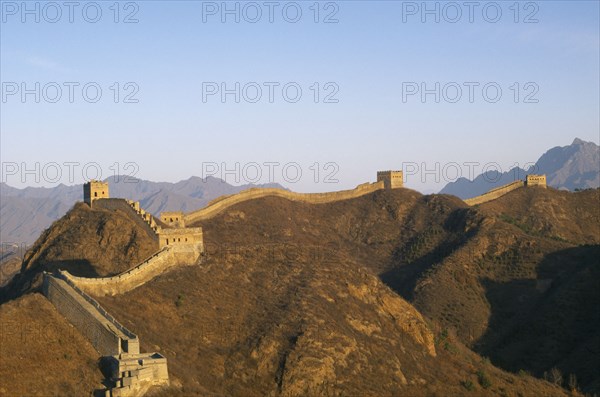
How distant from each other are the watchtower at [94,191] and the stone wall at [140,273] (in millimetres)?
19184

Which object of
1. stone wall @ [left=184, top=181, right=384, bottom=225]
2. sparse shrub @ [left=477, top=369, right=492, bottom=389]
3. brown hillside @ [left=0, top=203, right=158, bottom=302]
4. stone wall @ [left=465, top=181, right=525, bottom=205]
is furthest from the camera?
stone wall @ [left=465, top=181, right=525, bottom=205]

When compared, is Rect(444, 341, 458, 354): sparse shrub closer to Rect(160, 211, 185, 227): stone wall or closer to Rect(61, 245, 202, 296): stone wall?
Rect(61, 245, 202, 296): stone wall

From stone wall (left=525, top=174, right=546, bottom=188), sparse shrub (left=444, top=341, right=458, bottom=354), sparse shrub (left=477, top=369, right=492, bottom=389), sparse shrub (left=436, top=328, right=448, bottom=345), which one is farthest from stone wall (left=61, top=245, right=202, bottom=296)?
stone wall (left=525, top=174, right=546, bottom=188)

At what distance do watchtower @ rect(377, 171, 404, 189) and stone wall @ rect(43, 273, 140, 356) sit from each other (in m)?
72.6

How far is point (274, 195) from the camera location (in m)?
112

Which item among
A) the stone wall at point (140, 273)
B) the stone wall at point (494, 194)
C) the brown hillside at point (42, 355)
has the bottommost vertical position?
the brown hillside at point (42, 355)

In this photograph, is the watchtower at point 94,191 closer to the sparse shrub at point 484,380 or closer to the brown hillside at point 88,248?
the brown hillside at point 88,248

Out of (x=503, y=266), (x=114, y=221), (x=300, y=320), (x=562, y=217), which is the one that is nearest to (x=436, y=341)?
(x=300, y=320)

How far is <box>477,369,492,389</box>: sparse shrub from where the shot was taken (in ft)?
200

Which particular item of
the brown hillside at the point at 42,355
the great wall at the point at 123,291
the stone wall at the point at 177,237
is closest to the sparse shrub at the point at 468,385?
the great wall at the point at 123,291

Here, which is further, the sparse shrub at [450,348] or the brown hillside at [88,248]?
the sparse shrub at [450,348]

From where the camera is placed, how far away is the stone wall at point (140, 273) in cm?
5400

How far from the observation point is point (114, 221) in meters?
72.9

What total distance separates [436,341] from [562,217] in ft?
197
